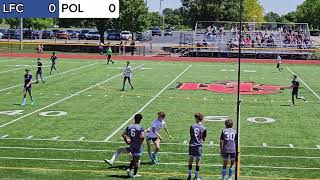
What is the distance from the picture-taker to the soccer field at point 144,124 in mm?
15055

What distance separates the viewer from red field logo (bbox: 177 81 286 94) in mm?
32156

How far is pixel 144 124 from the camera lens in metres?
21.9

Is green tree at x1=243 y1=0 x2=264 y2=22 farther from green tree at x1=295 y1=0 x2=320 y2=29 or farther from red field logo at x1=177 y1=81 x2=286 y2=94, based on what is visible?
red field logo at x1=177 y1=81 x2=286 y2=94

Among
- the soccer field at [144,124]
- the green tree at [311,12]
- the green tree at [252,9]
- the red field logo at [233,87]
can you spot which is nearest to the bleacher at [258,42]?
the soccer field at [144,124]

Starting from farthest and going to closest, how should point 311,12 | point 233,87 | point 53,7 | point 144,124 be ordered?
point 311,12 < point 233,87 < point 144,124 < point 53,7

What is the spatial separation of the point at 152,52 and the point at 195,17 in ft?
105

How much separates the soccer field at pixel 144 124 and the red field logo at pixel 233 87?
0.33 m

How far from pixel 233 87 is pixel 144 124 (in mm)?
13221

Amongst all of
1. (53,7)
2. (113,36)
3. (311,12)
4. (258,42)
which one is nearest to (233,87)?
(53,7)

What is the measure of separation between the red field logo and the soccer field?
335 millimetres

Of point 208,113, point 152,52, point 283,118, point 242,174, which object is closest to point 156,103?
point 208,113

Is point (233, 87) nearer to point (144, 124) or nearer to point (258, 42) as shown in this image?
point (144, 124)

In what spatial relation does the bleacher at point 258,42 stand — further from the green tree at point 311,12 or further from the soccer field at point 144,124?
the green tree at point 311,12

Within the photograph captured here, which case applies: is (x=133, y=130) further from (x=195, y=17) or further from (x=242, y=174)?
(x=195, y=17)
